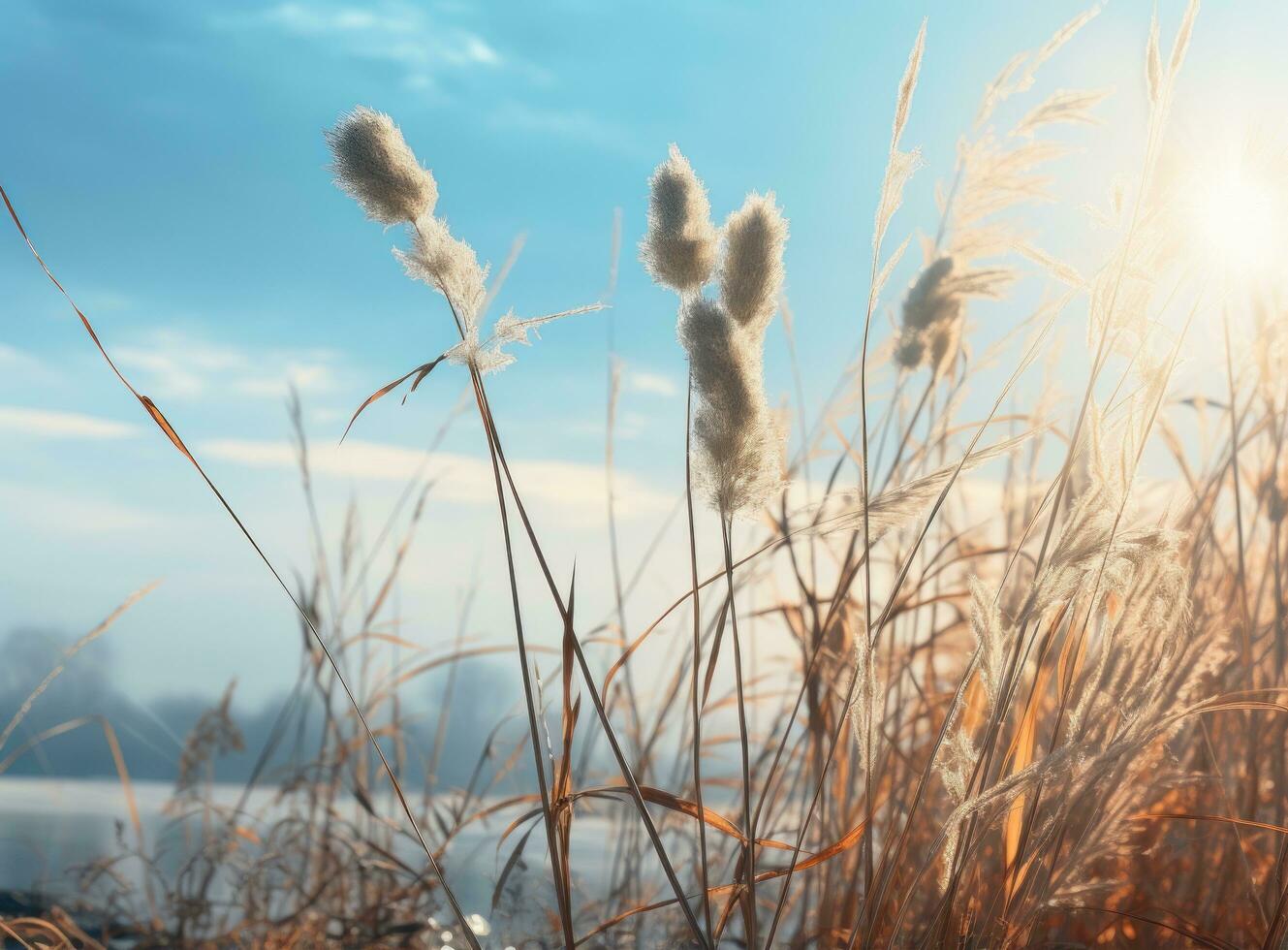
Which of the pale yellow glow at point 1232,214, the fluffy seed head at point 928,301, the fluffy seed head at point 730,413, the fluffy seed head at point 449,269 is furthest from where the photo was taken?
the fluffy seed head at point 928,301

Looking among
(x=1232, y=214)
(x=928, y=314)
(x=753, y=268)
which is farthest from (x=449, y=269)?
(x=1232, y=214)

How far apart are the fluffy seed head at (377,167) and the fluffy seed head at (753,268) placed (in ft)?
0.87

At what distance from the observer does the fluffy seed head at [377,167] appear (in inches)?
33.9

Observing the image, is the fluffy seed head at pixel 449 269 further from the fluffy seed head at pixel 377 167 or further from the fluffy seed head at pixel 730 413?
the fluffy seed head at pixel 730 413

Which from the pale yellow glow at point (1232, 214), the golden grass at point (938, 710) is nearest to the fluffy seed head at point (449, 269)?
the golden grass at point (938, 710)

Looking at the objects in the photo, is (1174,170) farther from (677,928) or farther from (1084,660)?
(677,928)

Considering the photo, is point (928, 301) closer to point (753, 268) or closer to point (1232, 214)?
point (1232, 214)

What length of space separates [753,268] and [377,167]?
1.05ft

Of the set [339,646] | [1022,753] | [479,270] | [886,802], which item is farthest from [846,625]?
[339,646]

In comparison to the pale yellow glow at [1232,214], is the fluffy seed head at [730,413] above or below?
Result: below

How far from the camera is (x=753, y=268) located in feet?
2.68

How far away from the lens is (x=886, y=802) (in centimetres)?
158

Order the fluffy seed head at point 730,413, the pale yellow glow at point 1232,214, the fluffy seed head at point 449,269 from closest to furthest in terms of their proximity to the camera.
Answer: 1. the fluffy seed head at point 730,413
2. the fluffy seed head at point 449,269
3. the pale yellow glow at point 1232,214

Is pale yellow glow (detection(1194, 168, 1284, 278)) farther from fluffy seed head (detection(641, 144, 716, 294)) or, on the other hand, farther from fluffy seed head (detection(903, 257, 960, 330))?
fluffy seed head (detection(641, 144, 716, 294))
